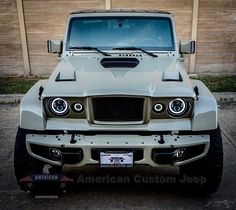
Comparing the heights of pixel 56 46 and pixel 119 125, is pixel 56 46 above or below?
above

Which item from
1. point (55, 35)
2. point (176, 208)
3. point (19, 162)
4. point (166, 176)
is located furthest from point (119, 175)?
point (55, 35)

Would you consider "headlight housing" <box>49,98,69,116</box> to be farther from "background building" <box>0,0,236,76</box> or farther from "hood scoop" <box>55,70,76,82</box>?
"background building" <box>0,0,236,76</box>

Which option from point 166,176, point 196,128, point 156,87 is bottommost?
point 166,176

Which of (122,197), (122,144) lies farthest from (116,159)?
(122,197)

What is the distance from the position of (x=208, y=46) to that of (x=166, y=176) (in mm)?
6206

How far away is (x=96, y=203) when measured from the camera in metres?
3.60

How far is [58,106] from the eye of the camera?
3.28m

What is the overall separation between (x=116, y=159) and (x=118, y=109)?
47 centimetres

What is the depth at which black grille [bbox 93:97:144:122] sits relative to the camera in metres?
3.21

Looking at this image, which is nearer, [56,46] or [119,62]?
[119,62]

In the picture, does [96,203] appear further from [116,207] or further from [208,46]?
[208,46]

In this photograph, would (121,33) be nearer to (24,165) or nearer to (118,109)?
(118,109)

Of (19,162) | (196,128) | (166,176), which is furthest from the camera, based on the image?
(166,176)

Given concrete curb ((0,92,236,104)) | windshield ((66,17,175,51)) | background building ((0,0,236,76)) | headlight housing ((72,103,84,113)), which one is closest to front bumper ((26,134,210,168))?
headlight housing ((72,103,84,113))
